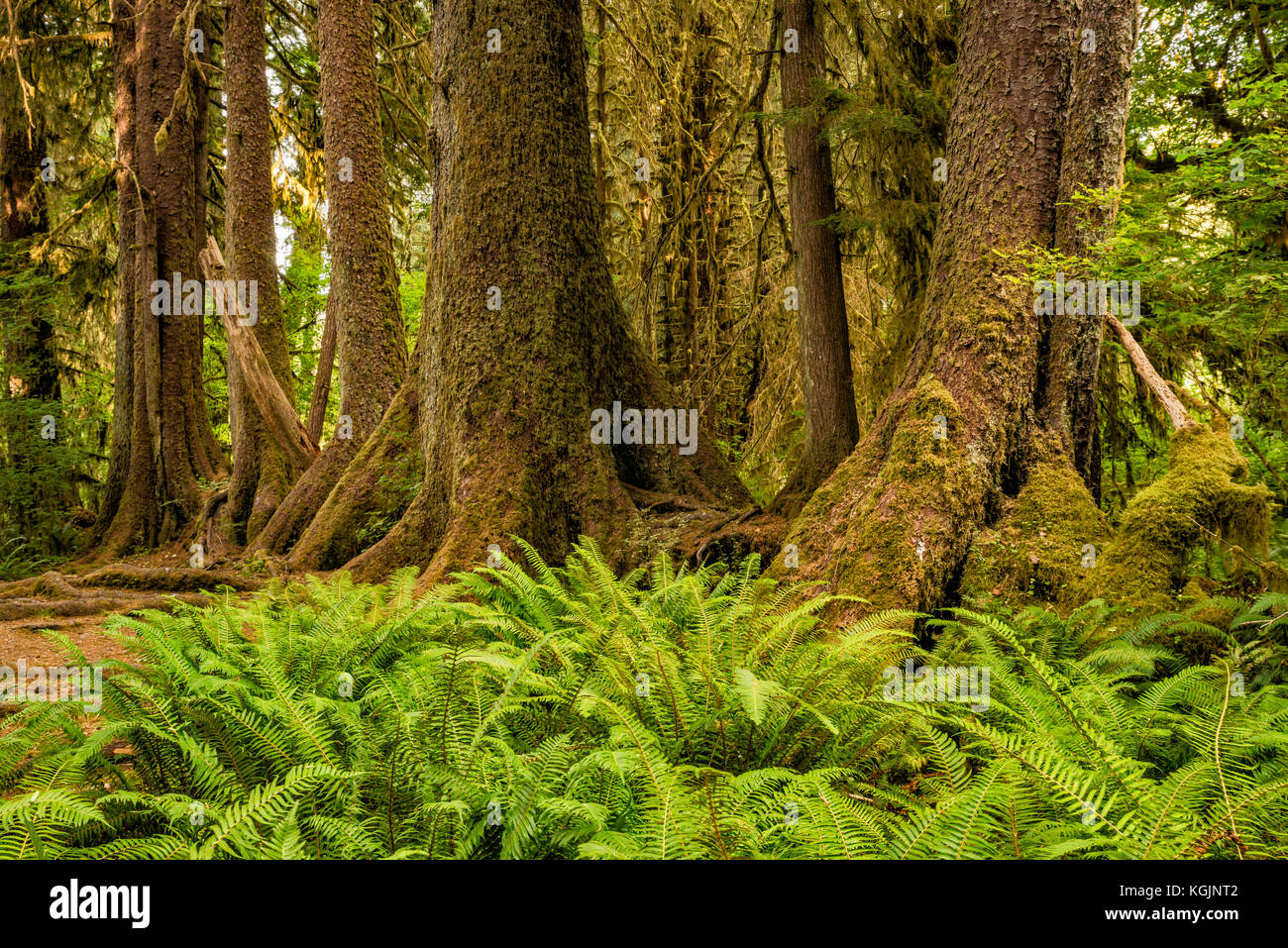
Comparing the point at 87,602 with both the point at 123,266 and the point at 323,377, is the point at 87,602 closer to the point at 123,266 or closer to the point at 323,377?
the point at 323,377

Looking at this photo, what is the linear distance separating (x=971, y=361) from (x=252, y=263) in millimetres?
8774

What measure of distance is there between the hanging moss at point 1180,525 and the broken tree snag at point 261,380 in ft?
28.0

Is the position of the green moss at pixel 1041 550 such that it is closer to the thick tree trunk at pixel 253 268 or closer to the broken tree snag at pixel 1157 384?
the broken tree snag at pixel 1157 384

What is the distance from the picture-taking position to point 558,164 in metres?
6.07

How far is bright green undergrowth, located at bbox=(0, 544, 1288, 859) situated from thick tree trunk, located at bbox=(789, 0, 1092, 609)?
493 mm

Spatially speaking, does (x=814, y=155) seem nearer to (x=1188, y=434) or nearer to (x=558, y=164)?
(x=558, y=164)

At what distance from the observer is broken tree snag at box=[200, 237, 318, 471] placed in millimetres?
8867

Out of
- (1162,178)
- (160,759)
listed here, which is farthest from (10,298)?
(1162,178)

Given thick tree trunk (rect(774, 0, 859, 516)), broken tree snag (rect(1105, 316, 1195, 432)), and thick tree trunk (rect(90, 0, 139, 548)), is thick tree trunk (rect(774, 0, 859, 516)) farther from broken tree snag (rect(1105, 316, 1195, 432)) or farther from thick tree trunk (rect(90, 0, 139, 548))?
thick tree trunk (rect(90, 0, 139, 548))

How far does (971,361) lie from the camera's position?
4.55 m

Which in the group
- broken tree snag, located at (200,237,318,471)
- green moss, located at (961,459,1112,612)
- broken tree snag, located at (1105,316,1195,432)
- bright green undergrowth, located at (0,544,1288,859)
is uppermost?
broken tree snag, located at (200,237,318,471)

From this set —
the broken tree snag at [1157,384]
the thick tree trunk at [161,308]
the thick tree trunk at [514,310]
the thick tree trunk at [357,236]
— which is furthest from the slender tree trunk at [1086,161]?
the thick tree trunk at [161,308]

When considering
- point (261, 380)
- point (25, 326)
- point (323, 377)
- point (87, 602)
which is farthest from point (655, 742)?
point (25, 326)

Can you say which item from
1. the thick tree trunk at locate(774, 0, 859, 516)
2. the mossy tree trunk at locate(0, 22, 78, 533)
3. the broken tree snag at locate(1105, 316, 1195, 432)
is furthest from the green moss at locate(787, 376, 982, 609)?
the mossy tree trunk at locate(0, 22, 78, 533)
